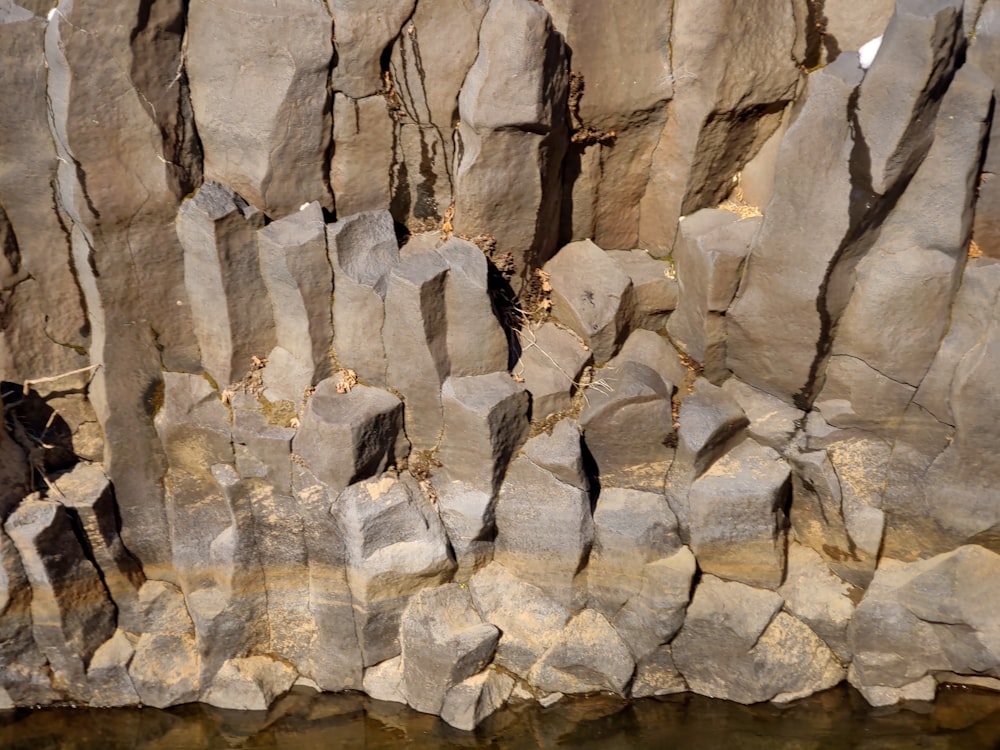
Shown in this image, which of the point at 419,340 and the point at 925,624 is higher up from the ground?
the point at 419,340

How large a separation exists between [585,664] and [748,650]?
1.08m

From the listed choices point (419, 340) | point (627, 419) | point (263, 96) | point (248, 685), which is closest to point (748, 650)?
point (627, 419)

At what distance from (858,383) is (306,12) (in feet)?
13.8

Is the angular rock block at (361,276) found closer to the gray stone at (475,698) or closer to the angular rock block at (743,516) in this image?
the gray stone at (475,698)

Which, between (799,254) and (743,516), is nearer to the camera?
(799,254)

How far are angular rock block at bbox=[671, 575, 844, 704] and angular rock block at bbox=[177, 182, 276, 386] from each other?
3.48 meters

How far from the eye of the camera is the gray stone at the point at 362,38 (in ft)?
20.2

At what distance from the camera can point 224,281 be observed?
6.47 meters

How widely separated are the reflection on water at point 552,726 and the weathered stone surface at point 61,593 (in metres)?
0.38

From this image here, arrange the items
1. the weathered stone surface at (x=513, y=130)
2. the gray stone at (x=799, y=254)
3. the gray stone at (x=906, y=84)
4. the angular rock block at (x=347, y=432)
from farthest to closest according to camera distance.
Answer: the angular rock block at (x=347, y=432) < the weathered stone surface at (x=513, y=130) < the gray stone at (x=799, y=254) < the gray stone at (x=906, y=84)

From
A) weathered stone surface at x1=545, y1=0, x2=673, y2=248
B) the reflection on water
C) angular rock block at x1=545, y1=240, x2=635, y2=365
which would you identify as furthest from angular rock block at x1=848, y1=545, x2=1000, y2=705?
weathered stone surface at x1=545, y1=0, x2=673, y2=248

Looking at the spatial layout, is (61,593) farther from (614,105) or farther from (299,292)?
(614,105)

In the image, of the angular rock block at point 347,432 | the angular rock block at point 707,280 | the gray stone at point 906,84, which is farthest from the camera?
the angular rock block at point 707,280

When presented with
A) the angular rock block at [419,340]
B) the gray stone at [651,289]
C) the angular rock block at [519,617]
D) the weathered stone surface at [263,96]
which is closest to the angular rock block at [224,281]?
the weathered stone surface at [263,96]
